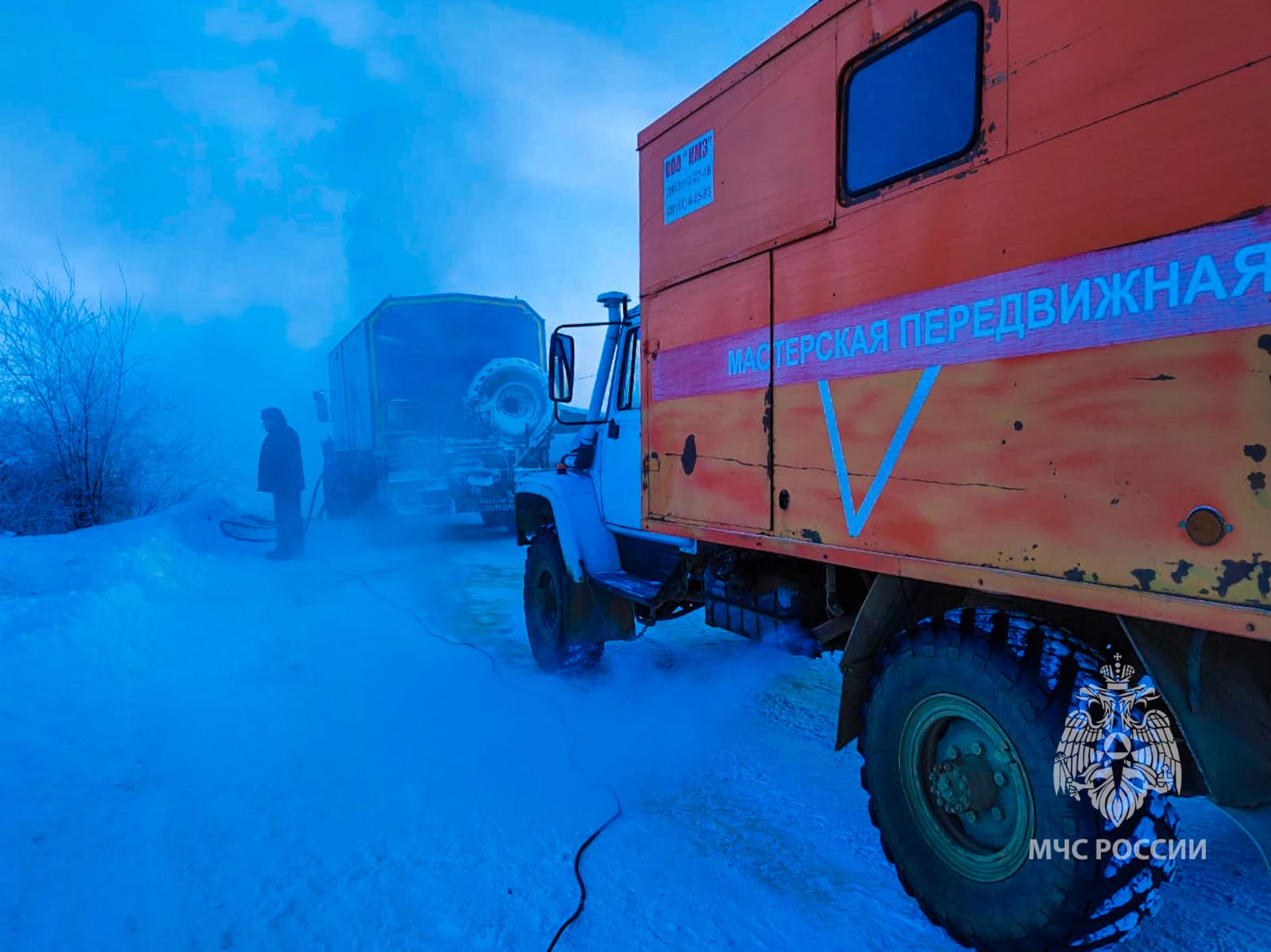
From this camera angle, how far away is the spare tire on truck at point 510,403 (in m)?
12.1

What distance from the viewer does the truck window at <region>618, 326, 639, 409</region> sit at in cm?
449

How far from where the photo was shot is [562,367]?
4520mm

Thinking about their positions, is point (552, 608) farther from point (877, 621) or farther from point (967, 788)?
point (967, 788)

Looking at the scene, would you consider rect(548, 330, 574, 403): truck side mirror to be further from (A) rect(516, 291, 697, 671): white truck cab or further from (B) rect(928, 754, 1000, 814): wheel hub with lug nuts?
(B) rect(928, 754, 1000, 814): wheel hub with lug nuts

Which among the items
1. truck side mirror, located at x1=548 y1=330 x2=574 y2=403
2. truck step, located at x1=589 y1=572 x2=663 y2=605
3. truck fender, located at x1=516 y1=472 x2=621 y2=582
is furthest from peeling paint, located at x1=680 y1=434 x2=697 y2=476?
truck fender, located at x1=516 y1=472 x2=621 y2=582

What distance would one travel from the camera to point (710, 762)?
12.0ft

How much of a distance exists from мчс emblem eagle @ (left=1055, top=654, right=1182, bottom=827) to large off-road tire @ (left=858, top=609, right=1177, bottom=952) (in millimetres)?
30

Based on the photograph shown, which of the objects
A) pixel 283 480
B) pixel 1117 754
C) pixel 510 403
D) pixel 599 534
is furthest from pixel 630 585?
pixel 510 403

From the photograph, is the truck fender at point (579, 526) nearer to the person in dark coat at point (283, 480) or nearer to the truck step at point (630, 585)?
the truck step at point (630, 585)

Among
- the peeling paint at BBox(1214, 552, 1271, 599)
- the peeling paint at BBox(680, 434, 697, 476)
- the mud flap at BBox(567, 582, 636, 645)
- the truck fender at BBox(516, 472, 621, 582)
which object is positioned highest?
the peeling paint at BBox(680, 434, 697, 476)

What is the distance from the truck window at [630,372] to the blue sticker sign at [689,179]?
1.07 metres

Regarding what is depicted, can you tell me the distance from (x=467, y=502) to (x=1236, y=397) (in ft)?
37.0

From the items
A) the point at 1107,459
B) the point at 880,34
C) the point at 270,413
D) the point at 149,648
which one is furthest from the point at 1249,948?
the point at 270,413

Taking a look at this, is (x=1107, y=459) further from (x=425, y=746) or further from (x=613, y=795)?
(x=425, y=746)
